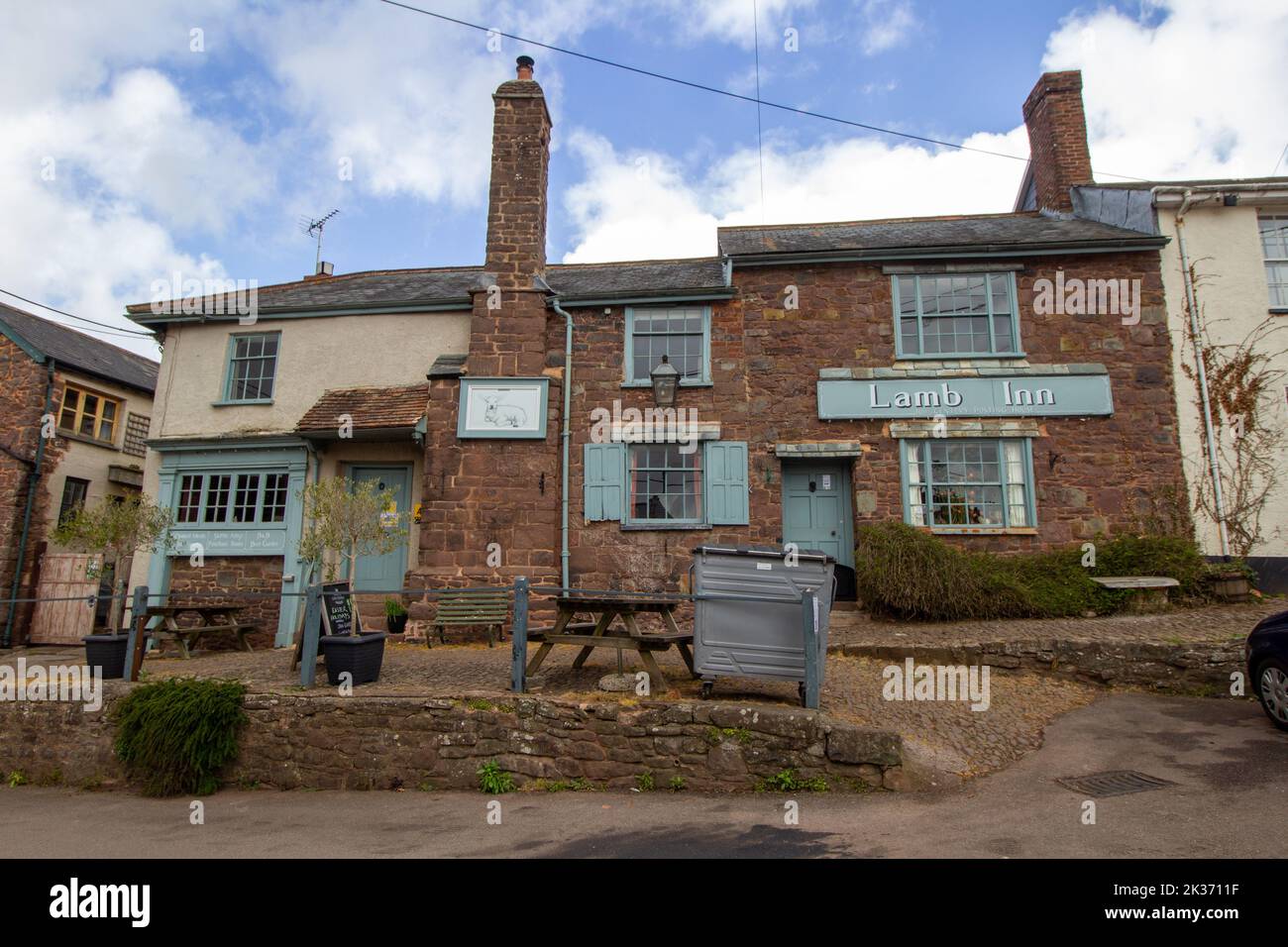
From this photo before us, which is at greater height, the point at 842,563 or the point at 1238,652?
the point at 842,563

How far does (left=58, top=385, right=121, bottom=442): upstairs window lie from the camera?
15656mm

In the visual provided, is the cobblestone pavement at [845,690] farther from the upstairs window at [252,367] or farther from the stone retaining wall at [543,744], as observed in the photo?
the upstairs window at [252,367]

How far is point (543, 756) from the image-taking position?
6.13 meters

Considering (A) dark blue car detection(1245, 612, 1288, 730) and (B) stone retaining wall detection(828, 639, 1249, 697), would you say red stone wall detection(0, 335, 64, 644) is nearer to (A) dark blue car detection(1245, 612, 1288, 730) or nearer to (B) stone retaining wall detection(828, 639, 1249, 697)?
(B) stone retaining wall detection(828, 639, 1249, 697)

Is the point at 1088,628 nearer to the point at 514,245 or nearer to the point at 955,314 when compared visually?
the point at 955,314

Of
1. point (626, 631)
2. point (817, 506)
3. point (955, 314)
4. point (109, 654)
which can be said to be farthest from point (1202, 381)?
point (109, 654)

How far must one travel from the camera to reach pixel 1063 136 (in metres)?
14.2

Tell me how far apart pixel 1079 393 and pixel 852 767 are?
8258 millimetres

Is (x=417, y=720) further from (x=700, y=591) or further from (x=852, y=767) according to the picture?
(x=852, y=767)

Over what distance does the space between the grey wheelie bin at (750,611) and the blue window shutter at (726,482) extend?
4.74 metres

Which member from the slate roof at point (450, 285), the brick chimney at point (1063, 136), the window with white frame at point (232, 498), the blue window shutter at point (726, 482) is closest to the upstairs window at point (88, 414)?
the slate roof at point (450, 285)

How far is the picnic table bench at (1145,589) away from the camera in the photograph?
9703 millimetres

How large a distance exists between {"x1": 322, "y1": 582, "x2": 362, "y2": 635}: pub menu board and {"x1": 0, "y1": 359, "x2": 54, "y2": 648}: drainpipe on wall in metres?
10.5
